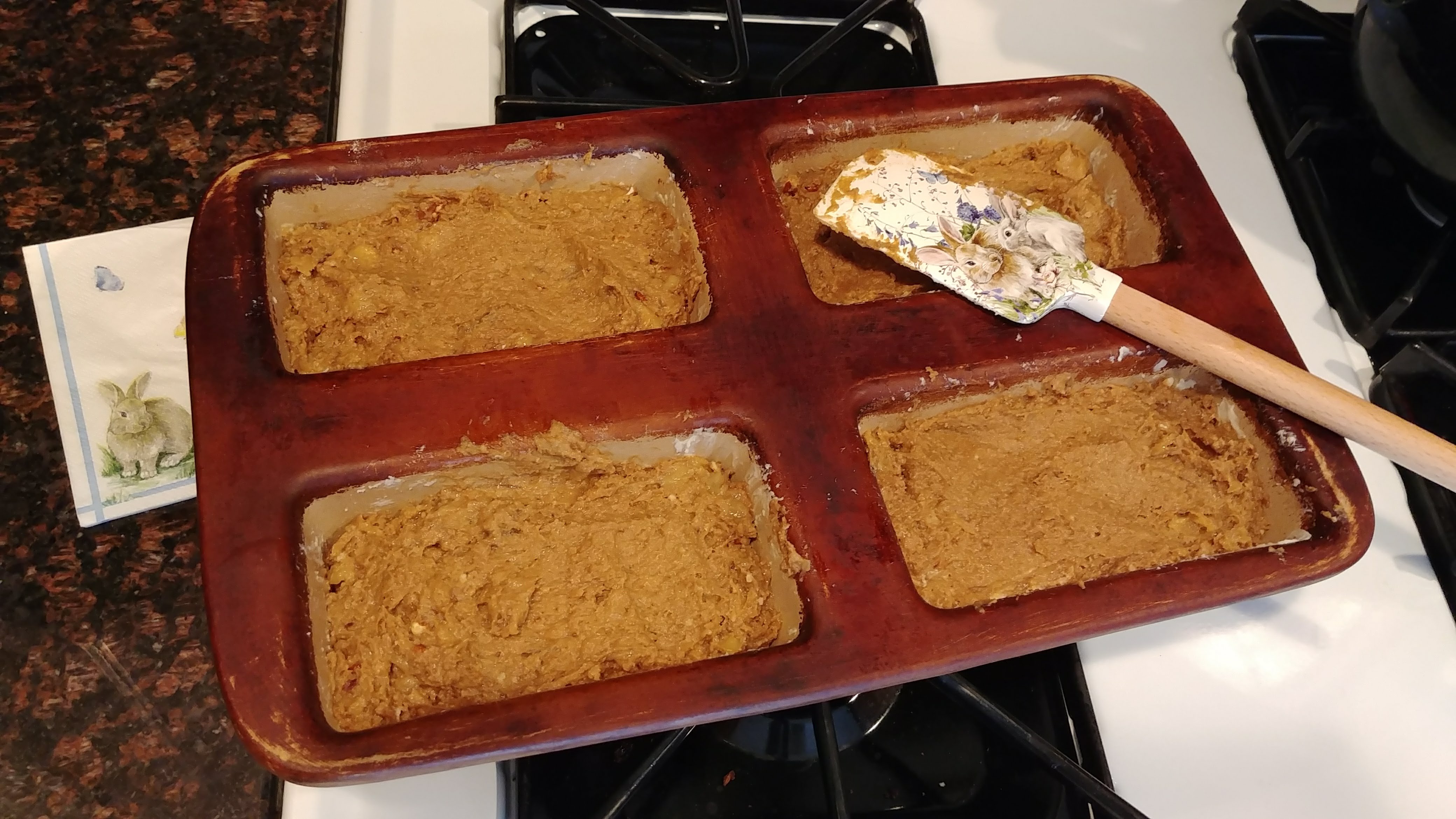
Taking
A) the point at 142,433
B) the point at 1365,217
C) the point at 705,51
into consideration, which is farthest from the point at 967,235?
the point at 142,433

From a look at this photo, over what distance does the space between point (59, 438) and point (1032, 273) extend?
3.62 feet

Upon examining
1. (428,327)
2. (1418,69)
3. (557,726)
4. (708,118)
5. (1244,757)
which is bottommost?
(1244,757)

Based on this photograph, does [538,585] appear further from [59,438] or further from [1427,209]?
[1427,209]

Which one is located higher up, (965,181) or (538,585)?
(965,181)

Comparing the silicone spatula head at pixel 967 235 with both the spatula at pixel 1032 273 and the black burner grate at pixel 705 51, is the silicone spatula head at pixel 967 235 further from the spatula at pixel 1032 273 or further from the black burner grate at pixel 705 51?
the black burner grate at pixel 705 51

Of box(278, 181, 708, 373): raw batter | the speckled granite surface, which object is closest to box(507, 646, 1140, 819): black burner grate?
the speckled granite surface

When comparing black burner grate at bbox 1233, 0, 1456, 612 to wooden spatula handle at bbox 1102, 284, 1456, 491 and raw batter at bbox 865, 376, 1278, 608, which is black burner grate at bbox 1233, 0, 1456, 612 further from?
raw batter at bbox 865, 376, 1278, 608

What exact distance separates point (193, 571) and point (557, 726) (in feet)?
1.59

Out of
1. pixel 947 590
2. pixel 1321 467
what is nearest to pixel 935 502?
pixel 947 590

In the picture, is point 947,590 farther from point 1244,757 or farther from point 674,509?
point 1244,757

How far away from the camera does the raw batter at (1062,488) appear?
90cm

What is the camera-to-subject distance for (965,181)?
104 centimetres

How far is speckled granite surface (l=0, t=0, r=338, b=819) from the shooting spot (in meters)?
0.85

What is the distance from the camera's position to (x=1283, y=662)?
3.32ft
